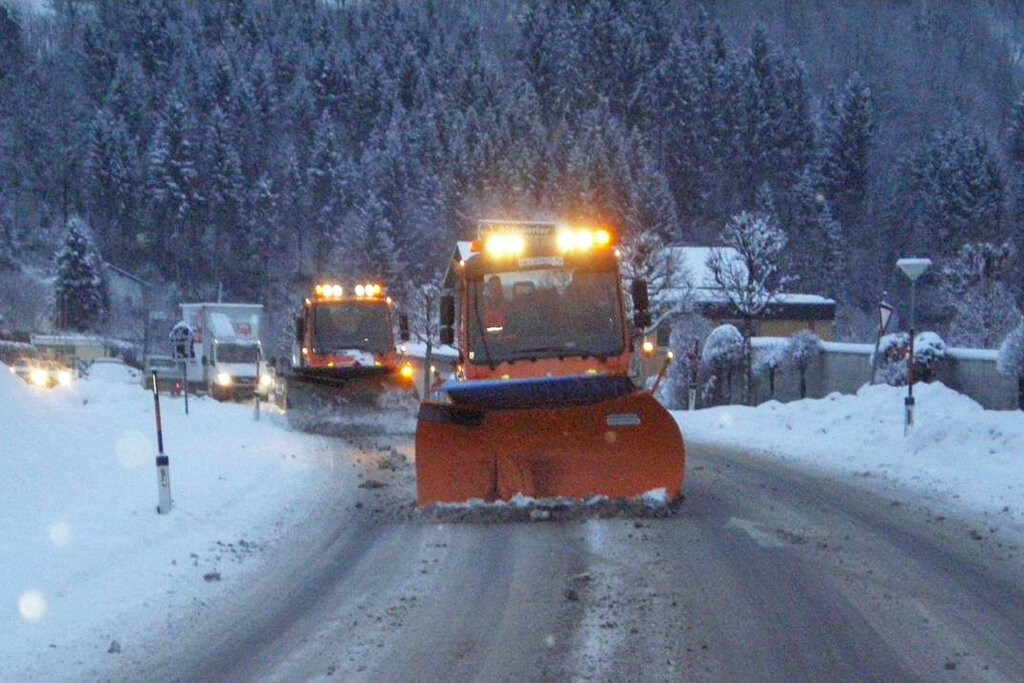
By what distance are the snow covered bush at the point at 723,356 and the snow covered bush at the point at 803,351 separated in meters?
1.96

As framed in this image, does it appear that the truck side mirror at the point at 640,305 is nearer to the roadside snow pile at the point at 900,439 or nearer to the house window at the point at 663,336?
the roadside snow pile at the point at 900,439

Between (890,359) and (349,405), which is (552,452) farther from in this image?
(890,359)

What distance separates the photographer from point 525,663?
637cm

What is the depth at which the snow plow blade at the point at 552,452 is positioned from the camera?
438 inches

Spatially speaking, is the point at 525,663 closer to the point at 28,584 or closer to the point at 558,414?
the point at 28,584

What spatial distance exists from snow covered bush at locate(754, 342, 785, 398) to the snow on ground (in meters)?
20.3

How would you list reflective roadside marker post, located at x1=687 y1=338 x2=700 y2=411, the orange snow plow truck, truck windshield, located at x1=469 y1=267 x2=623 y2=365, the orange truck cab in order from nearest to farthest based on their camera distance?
the orange snow plow truck
truck windshield, located at x1=469 y1=267 x2=623 y2=365
the orange truck cab
reflective roadside marker post, located at x1=687 y1=338 x2=700 y2=411

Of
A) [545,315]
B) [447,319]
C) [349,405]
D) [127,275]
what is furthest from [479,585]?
[127,275]

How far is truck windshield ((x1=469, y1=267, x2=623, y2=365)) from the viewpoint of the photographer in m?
12.8

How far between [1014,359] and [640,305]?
1290cm

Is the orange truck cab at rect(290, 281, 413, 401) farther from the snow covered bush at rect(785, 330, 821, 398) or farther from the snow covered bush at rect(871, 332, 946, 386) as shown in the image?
the snow covered bush at rect(785, 330, 821, 398)

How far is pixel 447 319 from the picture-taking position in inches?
520

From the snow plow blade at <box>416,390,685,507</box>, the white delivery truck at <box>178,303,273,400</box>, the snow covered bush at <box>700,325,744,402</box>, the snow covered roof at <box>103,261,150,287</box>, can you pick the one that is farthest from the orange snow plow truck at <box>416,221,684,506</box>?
the snow covered roof at <box>103,261,150,287</box>

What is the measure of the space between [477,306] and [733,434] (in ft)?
35.1
